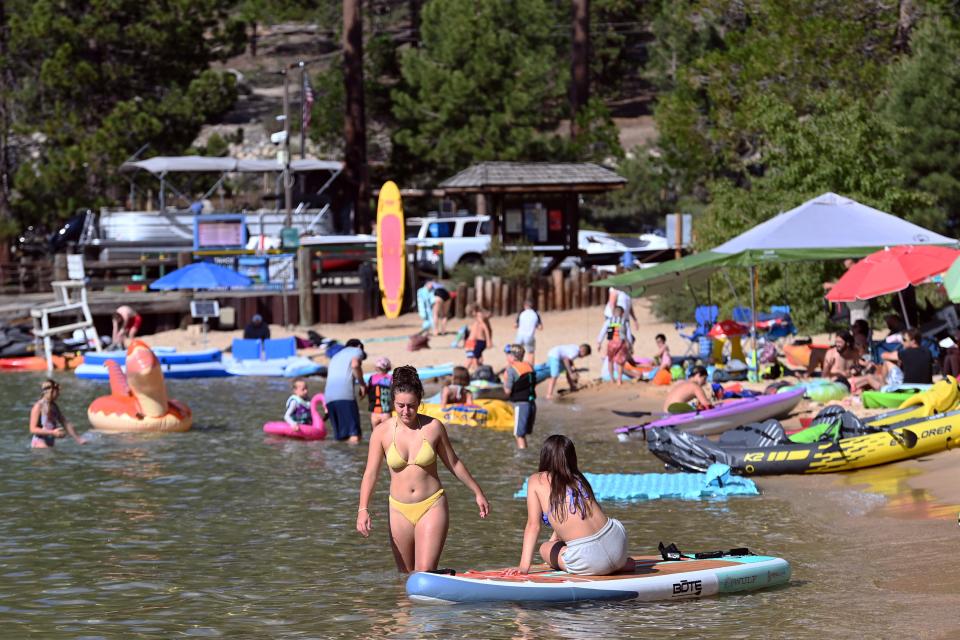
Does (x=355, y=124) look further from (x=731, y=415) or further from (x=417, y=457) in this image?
(x=417, y=457)

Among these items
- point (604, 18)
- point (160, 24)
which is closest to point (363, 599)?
point (160, 24)

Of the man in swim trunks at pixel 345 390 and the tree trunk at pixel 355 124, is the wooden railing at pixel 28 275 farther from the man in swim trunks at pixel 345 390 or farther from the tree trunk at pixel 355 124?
the man in swim trunks at pixel 345 390

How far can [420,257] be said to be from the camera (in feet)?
130

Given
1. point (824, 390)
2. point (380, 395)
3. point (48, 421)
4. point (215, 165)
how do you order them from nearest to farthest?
point (380, 395)
point (48, 421)
point (824, 390)
point (215, 165)

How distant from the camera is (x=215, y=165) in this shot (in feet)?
134

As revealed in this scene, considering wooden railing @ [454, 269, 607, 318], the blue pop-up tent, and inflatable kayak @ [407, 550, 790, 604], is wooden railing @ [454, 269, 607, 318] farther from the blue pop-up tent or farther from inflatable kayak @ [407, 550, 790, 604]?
inflatable kayak @ [407, 550, 790, 604]

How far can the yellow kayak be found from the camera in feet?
69.6

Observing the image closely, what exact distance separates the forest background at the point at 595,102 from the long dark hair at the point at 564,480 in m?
19.5

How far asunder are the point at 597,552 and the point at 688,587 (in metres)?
0.86

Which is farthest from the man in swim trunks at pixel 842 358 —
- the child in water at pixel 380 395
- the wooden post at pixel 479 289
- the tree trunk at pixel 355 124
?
the tree trunk at pixel 355 124

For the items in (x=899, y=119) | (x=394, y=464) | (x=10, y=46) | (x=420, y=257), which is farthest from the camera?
(x=10, y=46)

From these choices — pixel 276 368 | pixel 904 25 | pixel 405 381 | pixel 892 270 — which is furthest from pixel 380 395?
pixel 904 25

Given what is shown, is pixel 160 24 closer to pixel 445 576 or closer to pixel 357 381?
pixel 357 381

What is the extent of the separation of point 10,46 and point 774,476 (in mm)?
37267
